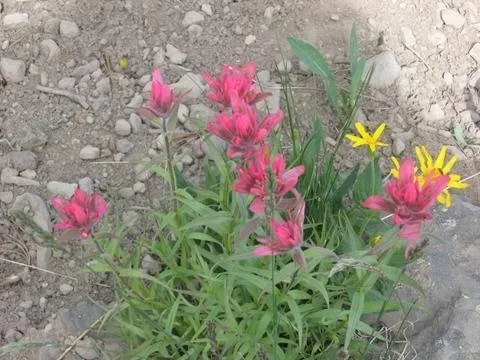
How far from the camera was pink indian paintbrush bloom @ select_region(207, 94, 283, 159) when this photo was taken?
1360 millimetres

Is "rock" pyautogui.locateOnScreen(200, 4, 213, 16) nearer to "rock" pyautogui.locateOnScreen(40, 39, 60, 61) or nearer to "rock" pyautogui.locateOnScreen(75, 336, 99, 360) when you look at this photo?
"rock" pyautogui.locateOnScreen(40, 39, 60, 61)

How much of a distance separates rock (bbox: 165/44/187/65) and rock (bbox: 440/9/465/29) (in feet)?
3.12

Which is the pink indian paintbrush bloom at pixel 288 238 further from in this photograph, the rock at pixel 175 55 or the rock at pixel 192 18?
the rock at pixel 192 18

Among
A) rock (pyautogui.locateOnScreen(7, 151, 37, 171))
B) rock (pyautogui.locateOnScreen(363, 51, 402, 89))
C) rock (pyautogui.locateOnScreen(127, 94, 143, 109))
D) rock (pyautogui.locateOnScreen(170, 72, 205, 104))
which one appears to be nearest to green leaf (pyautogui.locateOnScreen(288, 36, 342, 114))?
rock (pyautogui.locateOnScreen(363, 51, 402, 89))

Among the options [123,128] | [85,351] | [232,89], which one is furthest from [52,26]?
[232,89]

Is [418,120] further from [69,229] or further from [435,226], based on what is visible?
[69,229]

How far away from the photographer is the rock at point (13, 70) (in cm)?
244

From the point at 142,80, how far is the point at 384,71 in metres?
0.82

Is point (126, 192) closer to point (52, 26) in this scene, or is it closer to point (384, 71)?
point (52, 26)

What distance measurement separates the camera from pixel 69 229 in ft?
4.75

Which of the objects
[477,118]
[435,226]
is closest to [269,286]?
[435,226]

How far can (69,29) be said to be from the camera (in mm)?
2531

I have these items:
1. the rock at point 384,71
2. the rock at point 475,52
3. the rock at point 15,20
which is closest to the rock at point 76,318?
the rock at point 15,20

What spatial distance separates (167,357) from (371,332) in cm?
53
